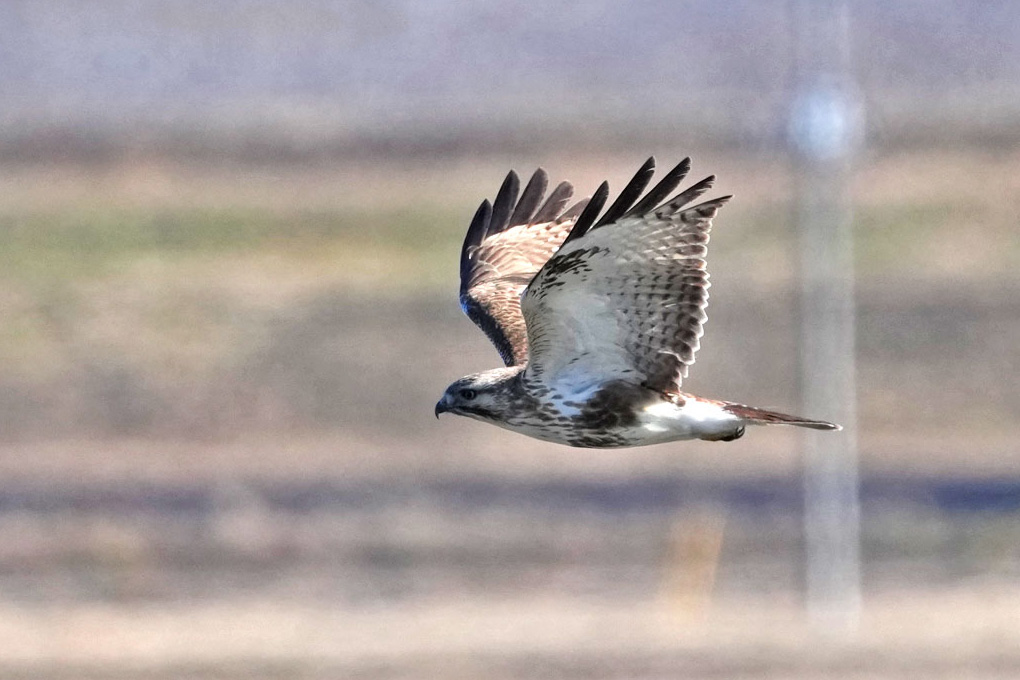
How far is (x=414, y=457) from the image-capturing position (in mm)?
27203

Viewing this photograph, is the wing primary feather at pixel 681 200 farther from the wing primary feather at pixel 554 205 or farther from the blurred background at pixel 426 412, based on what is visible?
the blurred background at pixel 426 412

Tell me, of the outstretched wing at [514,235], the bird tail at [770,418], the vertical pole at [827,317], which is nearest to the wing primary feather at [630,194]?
the bird tail at [770,418]

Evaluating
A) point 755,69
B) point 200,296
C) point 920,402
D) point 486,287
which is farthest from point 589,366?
point 755,69

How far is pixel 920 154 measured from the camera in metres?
33.2

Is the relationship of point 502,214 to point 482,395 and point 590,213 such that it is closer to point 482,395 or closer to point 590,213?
point 482,395

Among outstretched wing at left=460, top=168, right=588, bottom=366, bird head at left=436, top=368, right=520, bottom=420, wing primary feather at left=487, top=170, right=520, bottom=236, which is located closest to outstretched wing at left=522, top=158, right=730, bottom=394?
bird head at left=436, top=368, right=520, bottom=420

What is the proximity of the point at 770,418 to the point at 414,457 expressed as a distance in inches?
726

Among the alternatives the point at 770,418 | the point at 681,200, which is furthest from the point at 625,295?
the point at 770,418

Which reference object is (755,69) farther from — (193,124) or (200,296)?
(200,296)

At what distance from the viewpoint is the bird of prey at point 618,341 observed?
8578mm

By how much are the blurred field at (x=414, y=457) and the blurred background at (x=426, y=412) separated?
0.05 metres

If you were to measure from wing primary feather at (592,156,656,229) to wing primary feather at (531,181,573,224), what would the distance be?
2307 millimetres

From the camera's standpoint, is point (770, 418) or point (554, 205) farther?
point (554, 205)

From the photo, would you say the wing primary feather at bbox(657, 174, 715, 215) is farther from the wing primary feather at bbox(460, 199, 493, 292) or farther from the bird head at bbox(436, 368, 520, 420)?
the wing primary feather at bbox(460, 199, 493, 292)
